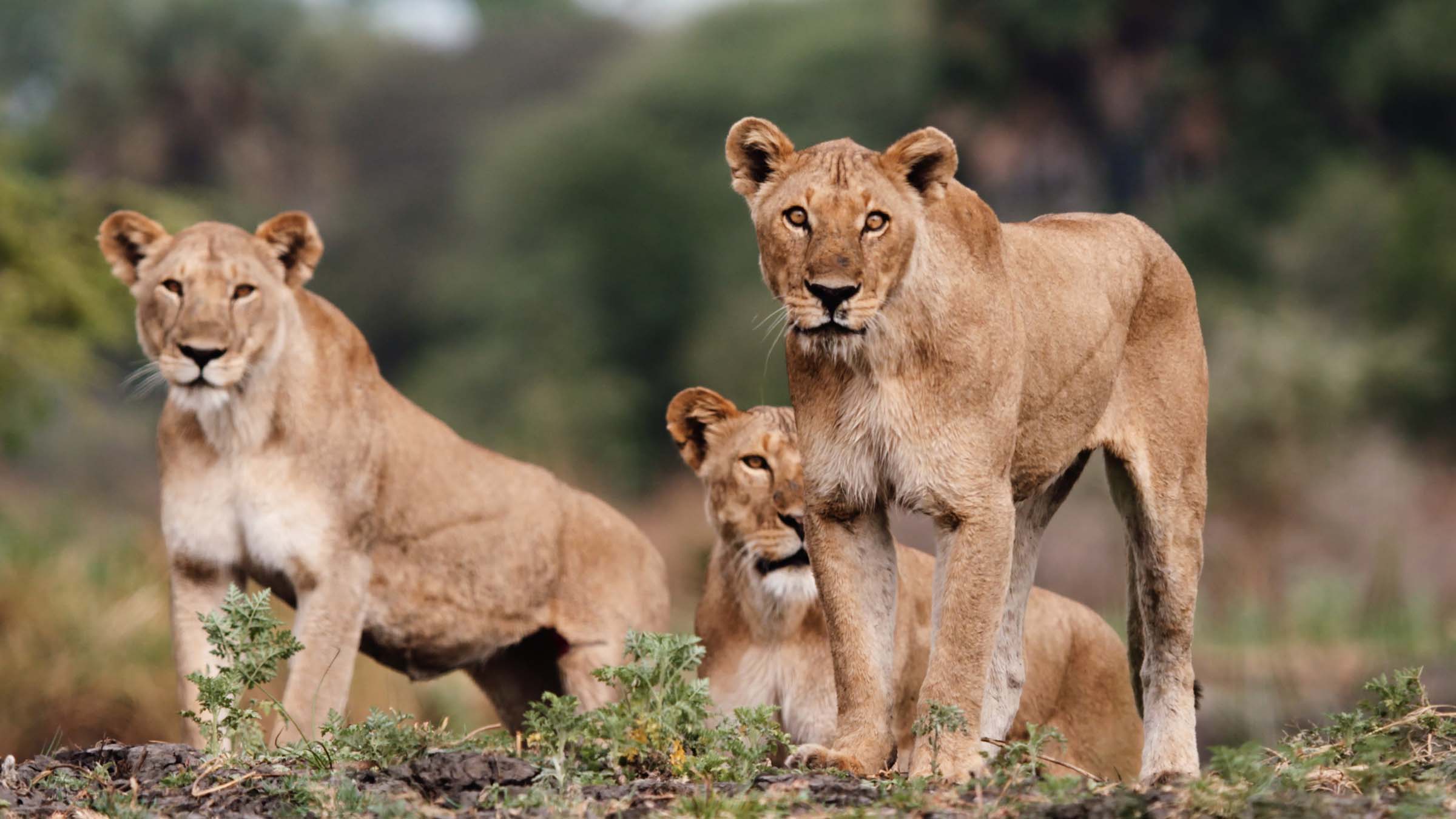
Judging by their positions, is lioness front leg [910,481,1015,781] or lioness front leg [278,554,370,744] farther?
lioness front leg [278,554,370,744]

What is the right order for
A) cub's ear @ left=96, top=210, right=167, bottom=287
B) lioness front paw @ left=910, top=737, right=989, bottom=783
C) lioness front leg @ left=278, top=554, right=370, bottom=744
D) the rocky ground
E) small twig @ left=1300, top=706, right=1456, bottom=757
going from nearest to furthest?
the rocky ground, lioness front paw @ left=910, top=737, right=989, bottom=783, small twig @ left=1300, top=706, right=1456, bottom=757, lioness front leg @ left=278, top=554, right=370, bottom=744, cub's ear @ left=96, top=210, right=167, bottom=287

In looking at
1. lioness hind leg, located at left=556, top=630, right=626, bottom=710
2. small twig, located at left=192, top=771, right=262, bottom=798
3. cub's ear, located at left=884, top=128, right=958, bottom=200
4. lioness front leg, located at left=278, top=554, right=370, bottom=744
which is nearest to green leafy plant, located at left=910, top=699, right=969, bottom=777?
cub's ear, located at left=884, top=128, right=958, bottom=200

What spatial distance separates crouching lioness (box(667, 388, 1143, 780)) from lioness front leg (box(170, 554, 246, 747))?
5.41ft

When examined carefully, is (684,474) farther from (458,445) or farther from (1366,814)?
(1366,814)

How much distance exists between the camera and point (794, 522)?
21.0ft

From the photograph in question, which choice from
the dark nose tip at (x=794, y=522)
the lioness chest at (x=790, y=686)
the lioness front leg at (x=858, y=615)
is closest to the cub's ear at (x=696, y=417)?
the dark nose tip at (x=794, y=522)

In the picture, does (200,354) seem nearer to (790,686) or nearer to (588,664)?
(588,664)

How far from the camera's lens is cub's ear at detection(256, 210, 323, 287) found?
7.00 meters

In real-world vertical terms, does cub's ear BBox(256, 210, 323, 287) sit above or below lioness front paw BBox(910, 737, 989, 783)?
above

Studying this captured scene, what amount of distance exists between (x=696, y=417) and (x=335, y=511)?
1.29 m

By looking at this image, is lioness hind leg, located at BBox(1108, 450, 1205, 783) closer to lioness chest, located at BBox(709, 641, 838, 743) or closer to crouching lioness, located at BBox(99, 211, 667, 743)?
lioness chest, located at BBox(709, 641, 838, 743)

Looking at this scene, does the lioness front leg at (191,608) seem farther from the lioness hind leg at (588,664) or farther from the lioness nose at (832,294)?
the lioness nose at (832,294)

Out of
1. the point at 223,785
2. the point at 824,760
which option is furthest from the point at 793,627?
the point at 223,785

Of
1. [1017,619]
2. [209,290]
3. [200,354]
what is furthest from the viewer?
[209,290]
